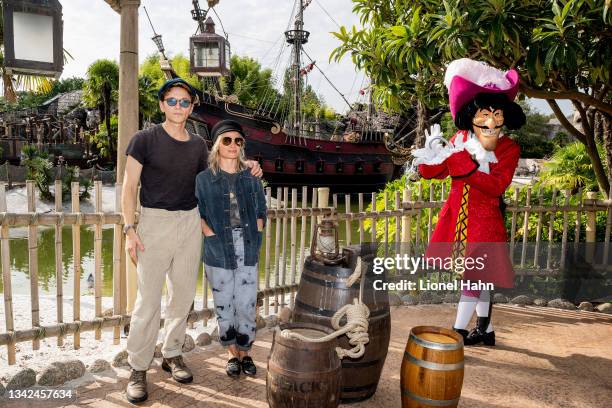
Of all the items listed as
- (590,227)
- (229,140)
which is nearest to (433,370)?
(229,140)

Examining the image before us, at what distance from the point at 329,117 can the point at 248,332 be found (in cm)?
4950

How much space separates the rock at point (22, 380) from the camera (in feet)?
9.64

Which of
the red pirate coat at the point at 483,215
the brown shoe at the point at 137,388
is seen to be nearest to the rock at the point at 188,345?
the brown shoe at the point at 137,388

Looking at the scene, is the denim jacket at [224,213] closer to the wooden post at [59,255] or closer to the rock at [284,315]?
the wooden post at [59,255]

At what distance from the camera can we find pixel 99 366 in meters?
3.26

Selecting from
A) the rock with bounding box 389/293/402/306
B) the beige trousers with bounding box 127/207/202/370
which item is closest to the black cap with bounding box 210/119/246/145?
the beige trousers with bounding box 127/207/202/370

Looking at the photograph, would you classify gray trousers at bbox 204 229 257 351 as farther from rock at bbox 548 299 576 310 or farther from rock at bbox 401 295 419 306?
rock at bbox 548 299 576 310

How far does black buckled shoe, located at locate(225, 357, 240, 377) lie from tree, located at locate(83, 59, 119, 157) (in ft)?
76.3

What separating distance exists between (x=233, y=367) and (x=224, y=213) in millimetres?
1103

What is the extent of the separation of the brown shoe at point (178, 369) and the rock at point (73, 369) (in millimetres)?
557

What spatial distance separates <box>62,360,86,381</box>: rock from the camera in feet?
10.2

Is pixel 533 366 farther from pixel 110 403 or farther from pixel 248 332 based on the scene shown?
pixel 110 403

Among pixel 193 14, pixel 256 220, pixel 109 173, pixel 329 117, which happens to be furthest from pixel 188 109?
pixel 329 117

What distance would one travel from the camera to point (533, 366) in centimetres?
358
